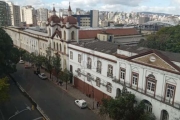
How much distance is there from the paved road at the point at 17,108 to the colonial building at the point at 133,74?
429 inches

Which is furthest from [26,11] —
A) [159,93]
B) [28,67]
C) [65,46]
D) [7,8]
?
[159,93]

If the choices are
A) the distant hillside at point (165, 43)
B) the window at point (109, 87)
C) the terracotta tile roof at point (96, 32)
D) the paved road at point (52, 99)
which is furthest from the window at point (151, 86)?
the distant hillside at point (165, 43)

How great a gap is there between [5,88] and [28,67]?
33.2 m

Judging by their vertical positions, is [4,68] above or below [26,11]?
below

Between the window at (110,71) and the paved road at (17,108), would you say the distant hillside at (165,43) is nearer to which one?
the window at (110,71)

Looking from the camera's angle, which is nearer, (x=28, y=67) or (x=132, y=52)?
(x=132, y=52)

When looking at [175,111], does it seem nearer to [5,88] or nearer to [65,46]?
[5,88]

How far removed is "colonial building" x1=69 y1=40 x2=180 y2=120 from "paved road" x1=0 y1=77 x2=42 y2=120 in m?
10.9

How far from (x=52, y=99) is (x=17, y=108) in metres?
6.47

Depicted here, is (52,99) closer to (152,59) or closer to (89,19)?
(152,59)

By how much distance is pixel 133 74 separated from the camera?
25672 millimetres

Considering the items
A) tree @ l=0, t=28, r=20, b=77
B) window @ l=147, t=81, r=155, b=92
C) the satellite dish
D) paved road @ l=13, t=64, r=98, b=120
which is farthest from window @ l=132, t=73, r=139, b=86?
tree @ l=0, t=28, r=20, b=77

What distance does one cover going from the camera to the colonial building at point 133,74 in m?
21.6

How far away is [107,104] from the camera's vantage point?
23.8 meters
